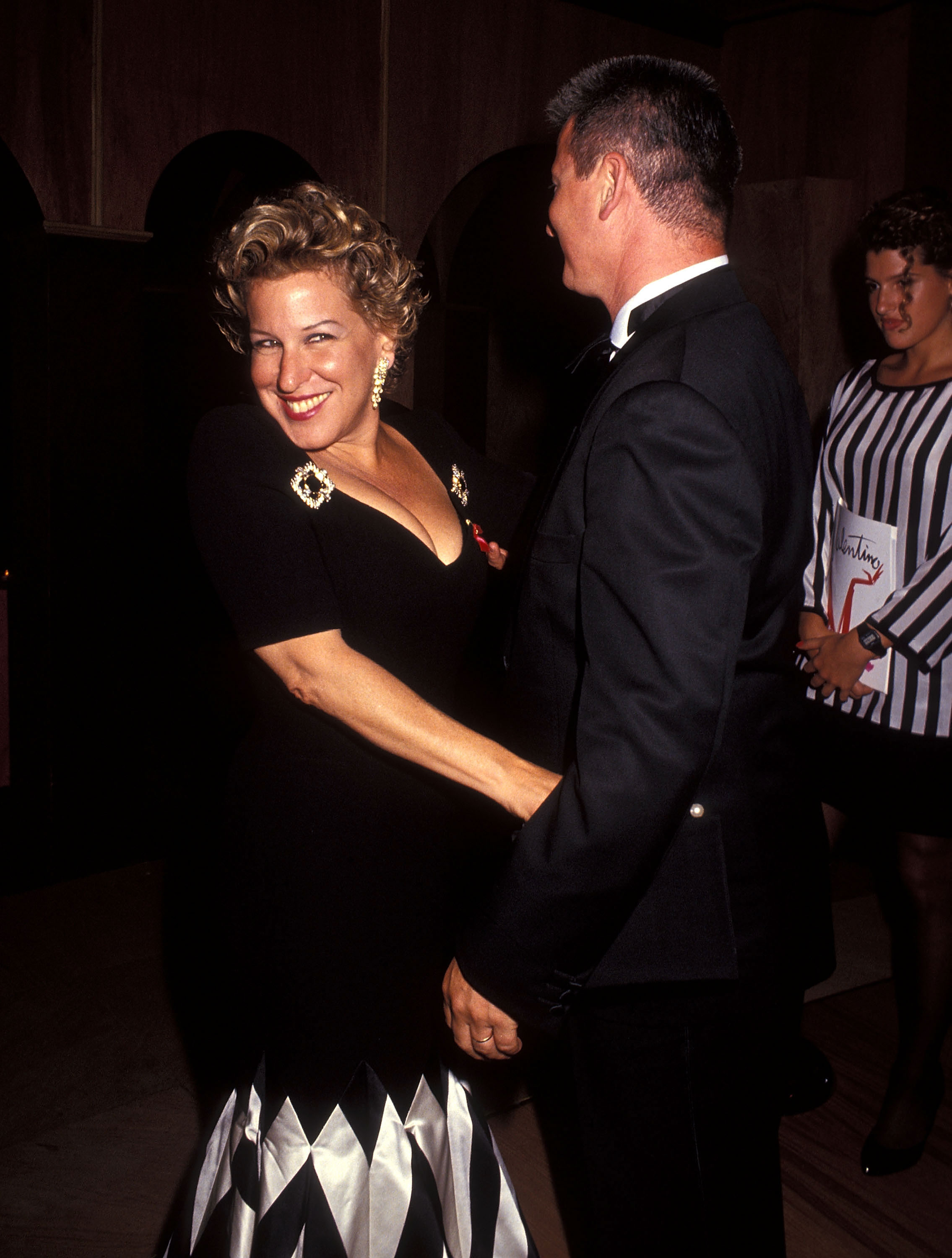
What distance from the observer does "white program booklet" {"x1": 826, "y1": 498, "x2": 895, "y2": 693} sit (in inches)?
101

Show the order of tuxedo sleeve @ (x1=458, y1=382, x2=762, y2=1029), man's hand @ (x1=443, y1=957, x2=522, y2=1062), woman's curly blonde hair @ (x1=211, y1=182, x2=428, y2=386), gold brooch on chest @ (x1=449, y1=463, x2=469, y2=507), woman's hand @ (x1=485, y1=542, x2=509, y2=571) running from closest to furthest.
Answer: tuxedo sleeve @ (x1=458, y1=382, x2=762, y2=1029)
man's hand @ (x1=443, y1=957, x2=522, y2=1062)
woman's curly blonde hair @ (x1=211, y1=182, x2=428, y2=386)
gold brooch on chest @ (x1=449, y1=463, x2=469, y2=507)
woman's hand @ (x1=485, y1=542, x2=509, y2=571)

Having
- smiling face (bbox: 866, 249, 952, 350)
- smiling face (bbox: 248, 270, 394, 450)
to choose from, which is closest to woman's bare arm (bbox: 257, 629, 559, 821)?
smiling face (bbox: 248, 270, 394, 450)

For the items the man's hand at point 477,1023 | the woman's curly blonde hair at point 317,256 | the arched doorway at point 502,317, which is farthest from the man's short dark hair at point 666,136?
the arched doorway at point 502,317

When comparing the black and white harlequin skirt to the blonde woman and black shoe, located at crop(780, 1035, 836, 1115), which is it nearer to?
the blonde woman

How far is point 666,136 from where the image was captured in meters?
1.42

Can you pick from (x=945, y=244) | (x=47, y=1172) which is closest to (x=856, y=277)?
(x=945, y=244)

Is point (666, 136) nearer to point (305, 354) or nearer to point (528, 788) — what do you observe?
point (305, 354)

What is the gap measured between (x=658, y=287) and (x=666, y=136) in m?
0.21

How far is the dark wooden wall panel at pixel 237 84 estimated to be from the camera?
3.50 m

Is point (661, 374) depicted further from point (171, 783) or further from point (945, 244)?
point (171, 783)

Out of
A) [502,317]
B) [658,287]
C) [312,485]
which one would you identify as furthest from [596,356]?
[502,317]

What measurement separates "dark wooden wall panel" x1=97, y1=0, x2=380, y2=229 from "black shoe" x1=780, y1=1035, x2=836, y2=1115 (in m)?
→ 3.37

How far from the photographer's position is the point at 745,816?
138cm

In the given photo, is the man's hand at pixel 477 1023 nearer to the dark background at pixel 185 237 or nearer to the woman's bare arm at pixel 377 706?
the woman's bare arm at pixel 377 706
